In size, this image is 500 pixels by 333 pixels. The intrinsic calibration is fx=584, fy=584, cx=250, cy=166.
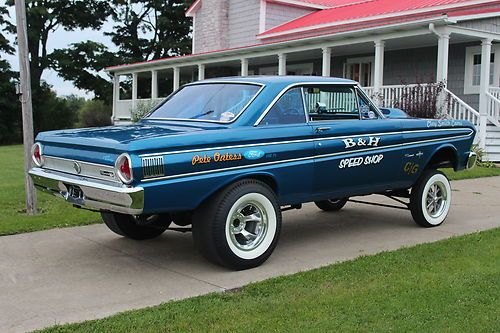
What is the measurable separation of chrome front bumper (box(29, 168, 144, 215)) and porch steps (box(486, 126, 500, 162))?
12.2 meters

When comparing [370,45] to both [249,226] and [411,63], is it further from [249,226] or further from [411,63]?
[249,226]

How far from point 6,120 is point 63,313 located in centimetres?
3271

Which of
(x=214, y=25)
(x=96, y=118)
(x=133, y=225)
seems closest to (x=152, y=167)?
(x=133, y=225)

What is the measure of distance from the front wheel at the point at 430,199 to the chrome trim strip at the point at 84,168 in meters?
4.05

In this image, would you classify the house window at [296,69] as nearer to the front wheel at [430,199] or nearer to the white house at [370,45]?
the white house at [370,45]

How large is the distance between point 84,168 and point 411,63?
15.9m

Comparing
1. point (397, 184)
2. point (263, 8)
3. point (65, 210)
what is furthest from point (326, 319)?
point (263, 8)

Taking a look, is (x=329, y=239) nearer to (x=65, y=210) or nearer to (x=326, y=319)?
(x=326, y=319)

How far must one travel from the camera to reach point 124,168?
4727mm

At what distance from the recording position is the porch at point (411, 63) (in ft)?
50.1

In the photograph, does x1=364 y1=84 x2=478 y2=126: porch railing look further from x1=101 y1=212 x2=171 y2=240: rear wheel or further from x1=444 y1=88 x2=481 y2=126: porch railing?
x1=101 y1=212 x2=171 y2=240: rear wheel

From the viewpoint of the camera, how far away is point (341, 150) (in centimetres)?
620

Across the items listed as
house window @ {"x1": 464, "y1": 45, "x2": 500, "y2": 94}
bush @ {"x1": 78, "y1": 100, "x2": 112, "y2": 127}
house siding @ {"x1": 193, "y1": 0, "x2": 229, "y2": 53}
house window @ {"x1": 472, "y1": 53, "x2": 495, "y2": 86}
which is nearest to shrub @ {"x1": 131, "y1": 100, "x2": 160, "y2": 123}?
bush @ {"x1": 78, "y1": 100, "x2": 112, "y2": 127}

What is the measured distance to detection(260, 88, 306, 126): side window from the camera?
19.1ft
